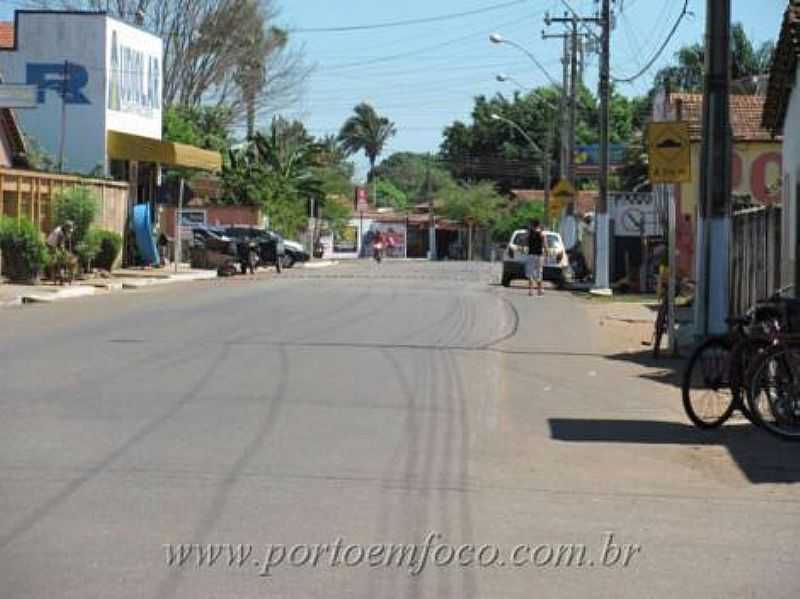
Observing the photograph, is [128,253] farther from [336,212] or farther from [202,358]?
[336,212]

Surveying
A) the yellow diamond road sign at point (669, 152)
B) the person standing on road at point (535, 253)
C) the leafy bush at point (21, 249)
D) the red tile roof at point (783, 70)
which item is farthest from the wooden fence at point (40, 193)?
the yellow diamond road sign at point (669, 152)

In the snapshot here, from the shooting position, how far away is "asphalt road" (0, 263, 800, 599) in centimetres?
645

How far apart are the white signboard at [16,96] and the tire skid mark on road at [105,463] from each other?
19.3 m

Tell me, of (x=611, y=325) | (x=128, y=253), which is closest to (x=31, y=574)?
(x=611, y=325)

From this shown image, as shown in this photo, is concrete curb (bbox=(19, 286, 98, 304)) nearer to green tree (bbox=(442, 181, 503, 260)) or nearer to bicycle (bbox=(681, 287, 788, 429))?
bicycle (bbox=(681, 287, 788, 429))

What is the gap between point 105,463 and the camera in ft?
29.9

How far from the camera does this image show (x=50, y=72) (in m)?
41.3

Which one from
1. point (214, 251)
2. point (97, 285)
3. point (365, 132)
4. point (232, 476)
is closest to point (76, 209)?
point (97, 285)

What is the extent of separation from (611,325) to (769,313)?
12.0 metres

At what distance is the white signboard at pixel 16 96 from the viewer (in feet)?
104

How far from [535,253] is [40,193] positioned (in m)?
12.9

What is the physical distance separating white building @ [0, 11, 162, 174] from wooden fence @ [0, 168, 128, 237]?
252 cm

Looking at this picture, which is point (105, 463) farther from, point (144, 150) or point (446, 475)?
point (144, 150)

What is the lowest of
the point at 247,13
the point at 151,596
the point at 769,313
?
the point at 151,596
